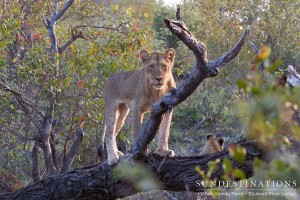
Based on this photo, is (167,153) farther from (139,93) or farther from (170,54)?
(170,54)

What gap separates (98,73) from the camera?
8.02 m

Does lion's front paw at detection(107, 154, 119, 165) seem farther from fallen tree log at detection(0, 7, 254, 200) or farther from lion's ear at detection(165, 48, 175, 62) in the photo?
lion's ear at detection(165, 48, 175, 62)

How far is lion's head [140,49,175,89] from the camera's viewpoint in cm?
541

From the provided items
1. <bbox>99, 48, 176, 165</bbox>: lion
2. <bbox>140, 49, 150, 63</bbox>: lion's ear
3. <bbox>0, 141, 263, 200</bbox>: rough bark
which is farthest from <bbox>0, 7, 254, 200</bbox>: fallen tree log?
<bbox>140, 49, 150, 63</bbox>: lion's ear

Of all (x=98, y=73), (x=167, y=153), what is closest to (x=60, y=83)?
(x=98, y=73)

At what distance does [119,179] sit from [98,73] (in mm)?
3231

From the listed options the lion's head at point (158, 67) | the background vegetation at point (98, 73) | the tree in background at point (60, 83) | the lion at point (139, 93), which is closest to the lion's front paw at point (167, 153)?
the lion at point (139, 93)

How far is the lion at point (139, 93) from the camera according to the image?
5.25 meters

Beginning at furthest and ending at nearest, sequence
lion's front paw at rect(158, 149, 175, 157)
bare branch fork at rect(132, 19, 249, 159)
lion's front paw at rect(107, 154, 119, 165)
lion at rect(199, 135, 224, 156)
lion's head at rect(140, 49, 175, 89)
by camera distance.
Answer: lion at rect(199, 135, 224, 156)
lion's head at rect(140, 49, 175, 89)
lion's front paw at rect(107, 154, 119, 165)
lion's front paw at rect(158, 149, 175, 157)
bare branch fork at rect(132, 19, 249, 159)

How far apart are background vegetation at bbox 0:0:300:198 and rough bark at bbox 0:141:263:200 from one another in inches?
21.4

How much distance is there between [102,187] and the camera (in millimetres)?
5105

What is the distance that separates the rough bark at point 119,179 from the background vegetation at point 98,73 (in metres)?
0.54

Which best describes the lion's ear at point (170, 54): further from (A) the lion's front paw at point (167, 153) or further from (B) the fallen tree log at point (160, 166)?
(B) the fallen tree log at point (160, 166)

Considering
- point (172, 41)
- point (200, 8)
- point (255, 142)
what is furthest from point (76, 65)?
point (172, 41)
